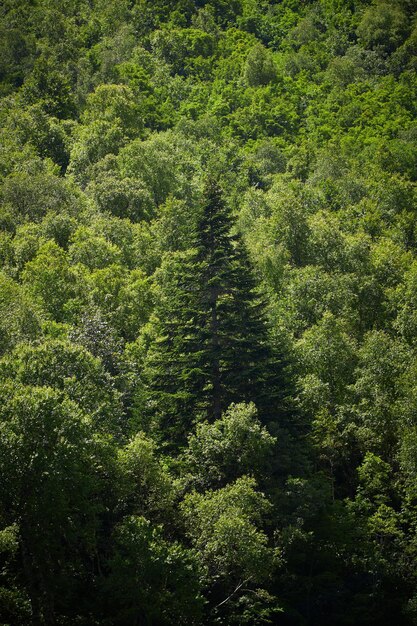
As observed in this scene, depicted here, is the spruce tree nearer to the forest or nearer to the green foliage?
the forest

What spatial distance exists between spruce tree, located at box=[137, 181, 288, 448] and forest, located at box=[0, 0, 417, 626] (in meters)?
0.17

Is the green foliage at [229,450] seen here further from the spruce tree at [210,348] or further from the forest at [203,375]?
the spruce tree at [210,348]

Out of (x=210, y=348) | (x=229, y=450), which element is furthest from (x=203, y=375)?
(x=229, y=450)

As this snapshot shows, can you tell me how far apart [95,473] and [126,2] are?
490ft

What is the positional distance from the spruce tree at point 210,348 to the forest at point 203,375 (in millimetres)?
165

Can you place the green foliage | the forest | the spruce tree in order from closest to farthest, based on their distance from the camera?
the forest < the green foliage < the spruce tree

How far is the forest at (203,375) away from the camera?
120 feet

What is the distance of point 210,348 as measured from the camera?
165ft

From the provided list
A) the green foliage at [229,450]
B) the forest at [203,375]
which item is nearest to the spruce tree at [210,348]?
the forest at [203,375]

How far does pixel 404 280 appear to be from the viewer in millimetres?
72438

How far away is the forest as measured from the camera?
3662 cm

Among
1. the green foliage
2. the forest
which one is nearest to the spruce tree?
the forest

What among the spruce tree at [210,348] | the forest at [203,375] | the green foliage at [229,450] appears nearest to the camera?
the forest at [203,375]

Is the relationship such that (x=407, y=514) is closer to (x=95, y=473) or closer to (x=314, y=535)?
(x=314, y=535)
